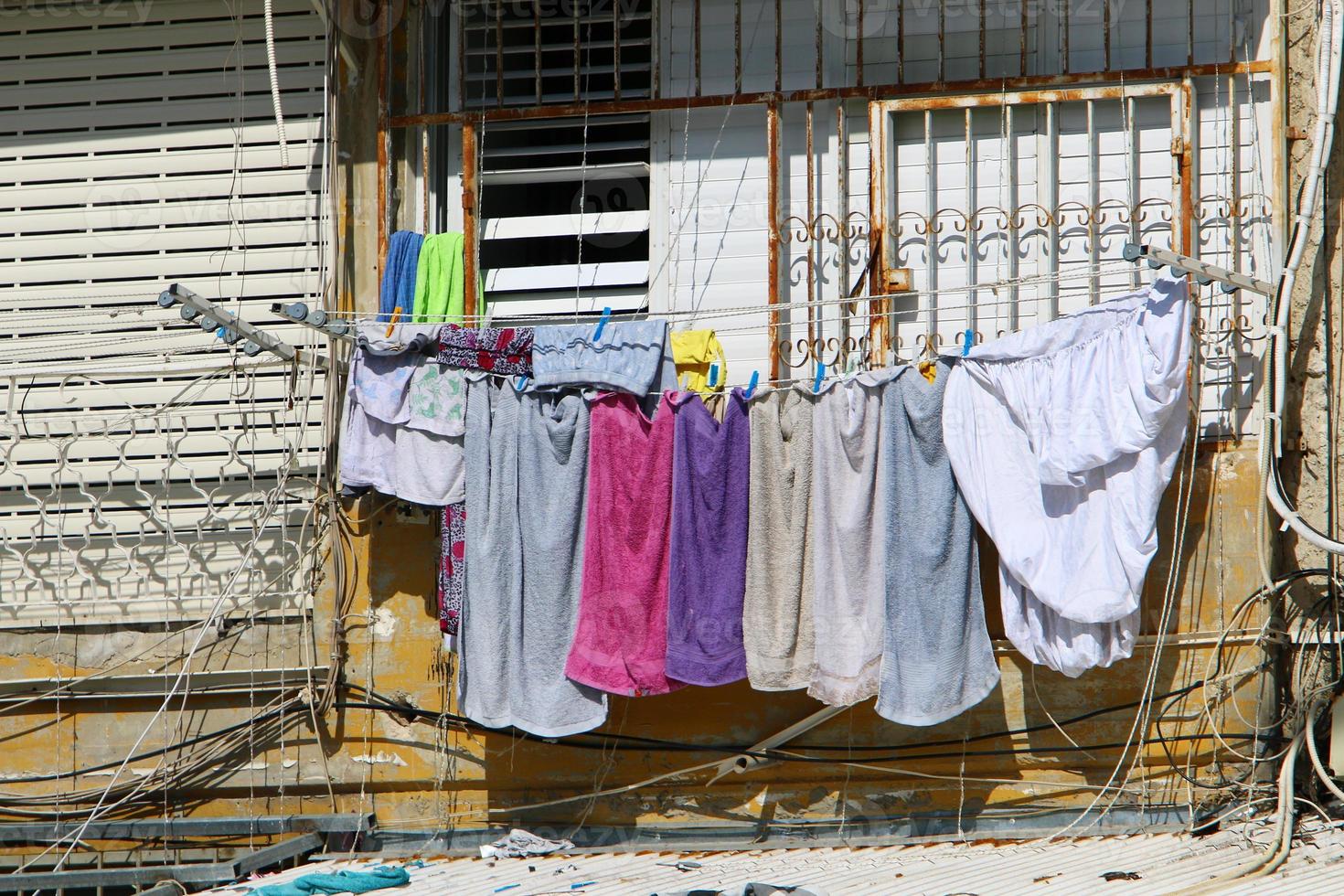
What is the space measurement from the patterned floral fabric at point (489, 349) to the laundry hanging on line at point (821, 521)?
0.14 feet

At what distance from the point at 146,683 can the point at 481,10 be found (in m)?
Result: 3.51

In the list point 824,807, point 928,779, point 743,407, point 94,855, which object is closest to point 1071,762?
point 928,779

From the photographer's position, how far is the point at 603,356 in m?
5.86

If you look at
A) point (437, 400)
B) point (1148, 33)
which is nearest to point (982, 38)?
point (1148, 33)

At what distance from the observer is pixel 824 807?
611 cm

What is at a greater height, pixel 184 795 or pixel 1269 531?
pixel 1269 531

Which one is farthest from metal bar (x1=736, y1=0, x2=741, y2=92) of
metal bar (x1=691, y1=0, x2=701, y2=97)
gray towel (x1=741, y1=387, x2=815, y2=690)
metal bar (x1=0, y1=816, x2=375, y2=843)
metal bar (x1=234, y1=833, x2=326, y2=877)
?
metal bar (x1=234, y1=833, x2=326, y2=877)

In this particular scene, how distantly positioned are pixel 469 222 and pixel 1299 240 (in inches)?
141

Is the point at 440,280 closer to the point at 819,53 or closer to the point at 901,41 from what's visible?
the point at 819,53

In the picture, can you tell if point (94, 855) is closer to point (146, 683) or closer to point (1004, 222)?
point (146, 683)

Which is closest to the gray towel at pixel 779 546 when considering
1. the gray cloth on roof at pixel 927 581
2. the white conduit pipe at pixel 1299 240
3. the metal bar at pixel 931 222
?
the gray cloth on roof at pixel 927 581

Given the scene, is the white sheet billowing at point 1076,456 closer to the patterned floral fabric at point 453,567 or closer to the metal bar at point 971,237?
the metal bar at point 971,237

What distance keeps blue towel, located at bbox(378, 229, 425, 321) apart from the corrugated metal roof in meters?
2.41

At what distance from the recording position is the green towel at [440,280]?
20.9 feet
